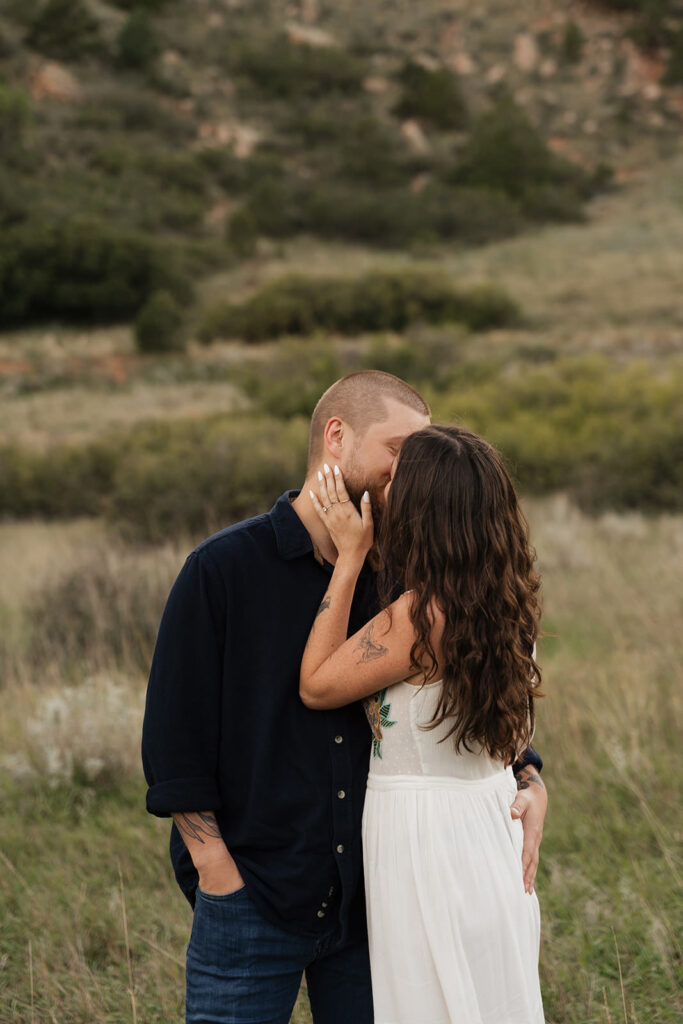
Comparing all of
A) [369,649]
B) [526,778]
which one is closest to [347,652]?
[369,649]

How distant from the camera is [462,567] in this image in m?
2.06

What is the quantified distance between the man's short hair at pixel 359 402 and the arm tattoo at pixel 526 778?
0.92 m

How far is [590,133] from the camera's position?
5578cm

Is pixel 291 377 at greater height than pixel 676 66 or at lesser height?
lesser

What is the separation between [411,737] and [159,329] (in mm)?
26553

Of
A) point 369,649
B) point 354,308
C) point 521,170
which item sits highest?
point 369,649

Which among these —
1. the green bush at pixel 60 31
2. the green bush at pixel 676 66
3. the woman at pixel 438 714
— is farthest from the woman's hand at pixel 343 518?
the green bush at pixel 676 66

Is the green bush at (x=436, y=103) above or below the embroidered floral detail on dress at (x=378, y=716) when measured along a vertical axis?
above

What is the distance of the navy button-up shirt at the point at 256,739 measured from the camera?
6.68ft

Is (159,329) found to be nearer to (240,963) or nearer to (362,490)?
(362,490)

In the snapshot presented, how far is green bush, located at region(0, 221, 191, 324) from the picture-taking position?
102ft

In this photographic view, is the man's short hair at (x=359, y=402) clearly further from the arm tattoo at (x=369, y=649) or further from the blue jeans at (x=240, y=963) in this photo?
the blue jeans at (x=240, y=963)

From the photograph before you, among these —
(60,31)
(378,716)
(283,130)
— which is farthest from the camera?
(283,130)

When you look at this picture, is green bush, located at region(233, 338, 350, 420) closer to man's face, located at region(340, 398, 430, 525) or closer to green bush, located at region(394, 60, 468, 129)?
man's face, located at region(340, 398, 430, 525)
